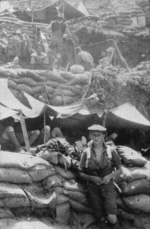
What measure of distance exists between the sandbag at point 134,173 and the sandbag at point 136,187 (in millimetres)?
66

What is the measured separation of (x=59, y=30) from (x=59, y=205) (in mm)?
8624

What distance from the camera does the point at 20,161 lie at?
461 cm

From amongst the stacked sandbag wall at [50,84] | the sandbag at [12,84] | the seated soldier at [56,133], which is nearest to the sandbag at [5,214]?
the seated soldier at [56,133]

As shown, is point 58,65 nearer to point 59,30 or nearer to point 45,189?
point 59,30

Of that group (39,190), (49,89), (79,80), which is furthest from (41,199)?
(79,80)

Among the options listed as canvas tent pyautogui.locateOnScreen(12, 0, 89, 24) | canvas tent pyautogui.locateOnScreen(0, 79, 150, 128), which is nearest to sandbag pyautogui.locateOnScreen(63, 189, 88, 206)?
canvas tent pyautogui.locateOnScreen(0, 79, 150, 128)

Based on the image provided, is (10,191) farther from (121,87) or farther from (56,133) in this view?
(121,87)

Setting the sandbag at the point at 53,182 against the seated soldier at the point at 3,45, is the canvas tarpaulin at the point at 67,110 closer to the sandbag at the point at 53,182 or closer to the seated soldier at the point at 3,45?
the sandbag at the point at 53,182

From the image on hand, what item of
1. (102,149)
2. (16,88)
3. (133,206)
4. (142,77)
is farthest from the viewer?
(142,77)

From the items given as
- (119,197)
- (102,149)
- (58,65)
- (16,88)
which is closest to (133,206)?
(119,197)

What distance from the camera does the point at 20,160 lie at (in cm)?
463

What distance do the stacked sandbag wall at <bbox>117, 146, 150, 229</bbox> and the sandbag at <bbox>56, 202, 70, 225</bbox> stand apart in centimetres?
86

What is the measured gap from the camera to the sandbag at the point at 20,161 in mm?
4504

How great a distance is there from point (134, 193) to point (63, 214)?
121 cm
